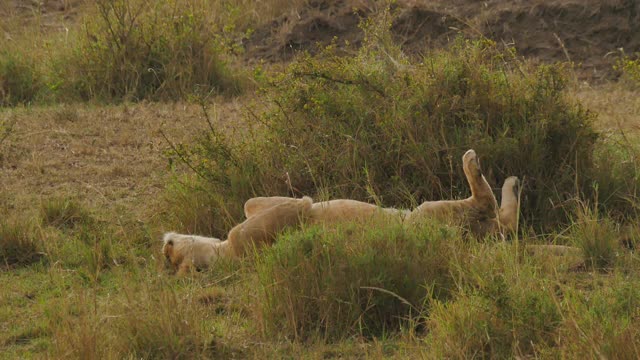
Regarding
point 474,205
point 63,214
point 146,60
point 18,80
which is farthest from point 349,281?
point 18,80

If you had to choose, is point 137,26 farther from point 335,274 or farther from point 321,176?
point 335,274

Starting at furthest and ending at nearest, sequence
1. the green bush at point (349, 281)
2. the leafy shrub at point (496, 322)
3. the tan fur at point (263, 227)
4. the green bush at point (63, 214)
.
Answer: the green bush at point (63, 214) < the tan fur at point (263, 227) < the green bush at point (349, 281) < the leafy shrub at point (496, 322)

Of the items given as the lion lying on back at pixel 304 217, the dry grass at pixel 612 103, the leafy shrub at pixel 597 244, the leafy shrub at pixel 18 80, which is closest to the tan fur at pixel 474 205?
the lion lying on back at pixel 304 217

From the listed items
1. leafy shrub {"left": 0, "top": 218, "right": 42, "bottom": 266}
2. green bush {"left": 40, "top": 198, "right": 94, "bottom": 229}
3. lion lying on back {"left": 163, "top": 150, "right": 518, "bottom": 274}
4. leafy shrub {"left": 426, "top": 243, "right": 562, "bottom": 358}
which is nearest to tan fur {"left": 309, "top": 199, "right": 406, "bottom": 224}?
lion lying on back {"left": 163, "top": 150, "right": 518, "bottom": 274}

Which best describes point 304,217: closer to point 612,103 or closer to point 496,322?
point 496,322

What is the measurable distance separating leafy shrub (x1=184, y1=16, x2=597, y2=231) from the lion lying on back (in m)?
0.32

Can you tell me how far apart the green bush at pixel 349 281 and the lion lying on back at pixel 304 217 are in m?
0.50

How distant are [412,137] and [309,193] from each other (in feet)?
2.08

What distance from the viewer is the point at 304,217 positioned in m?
5.36

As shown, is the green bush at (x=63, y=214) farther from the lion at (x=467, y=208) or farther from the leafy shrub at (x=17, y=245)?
the lion at (x=467, y=208)

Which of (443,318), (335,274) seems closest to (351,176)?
(335,274)

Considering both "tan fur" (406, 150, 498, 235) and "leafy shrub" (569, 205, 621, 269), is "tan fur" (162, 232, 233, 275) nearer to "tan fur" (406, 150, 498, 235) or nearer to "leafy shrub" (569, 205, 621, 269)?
"tan fur" (406, 150, 498, 235)

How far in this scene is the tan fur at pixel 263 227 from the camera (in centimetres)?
530

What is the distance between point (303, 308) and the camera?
14.5 ft
